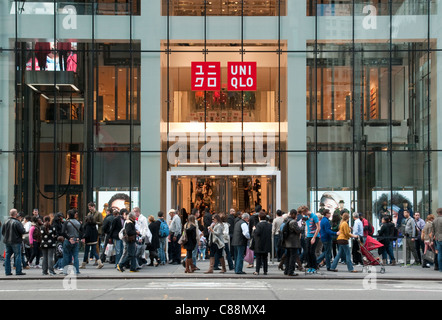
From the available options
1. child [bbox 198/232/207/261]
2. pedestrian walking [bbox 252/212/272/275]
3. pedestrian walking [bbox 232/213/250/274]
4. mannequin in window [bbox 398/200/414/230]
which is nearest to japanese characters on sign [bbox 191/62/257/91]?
child [bbox 198/232/207/261]

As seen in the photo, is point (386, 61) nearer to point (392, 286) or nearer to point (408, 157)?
point (408, 157)

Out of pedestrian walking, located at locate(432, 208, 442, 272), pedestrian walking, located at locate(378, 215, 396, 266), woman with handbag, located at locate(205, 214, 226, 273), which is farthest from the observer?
pedestrian walking, located at locate(378, 215, 396, 266)

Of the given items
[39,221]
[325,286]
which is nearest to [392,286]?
[325,286]

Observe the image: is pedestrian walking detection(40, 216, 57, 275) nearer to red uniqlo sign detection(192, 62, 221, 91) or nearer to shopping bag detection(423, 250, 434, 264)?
red uniqlo sign detection(192, 62, 221, 91)

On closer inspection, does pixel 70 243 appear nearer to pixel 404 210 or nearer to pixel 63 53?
pixel 63 53

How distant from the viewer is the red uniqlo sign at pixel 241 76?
Result: 28.5 metres

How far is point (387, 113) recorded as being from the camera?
28188 mm

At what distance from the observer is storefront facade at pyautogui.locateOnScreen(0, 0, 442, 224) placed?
27938 millimetres

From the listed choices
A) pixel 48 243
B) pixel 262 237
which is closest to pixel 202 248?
pixel 262 237

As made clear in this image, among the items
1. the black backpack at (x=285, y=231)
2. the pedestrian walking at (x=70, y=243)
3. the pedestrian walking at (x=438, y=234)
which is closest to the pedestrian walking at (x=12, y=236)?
the pedestrian walking at (x=70, y=243)

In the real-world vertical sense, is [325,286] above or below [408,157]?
below
